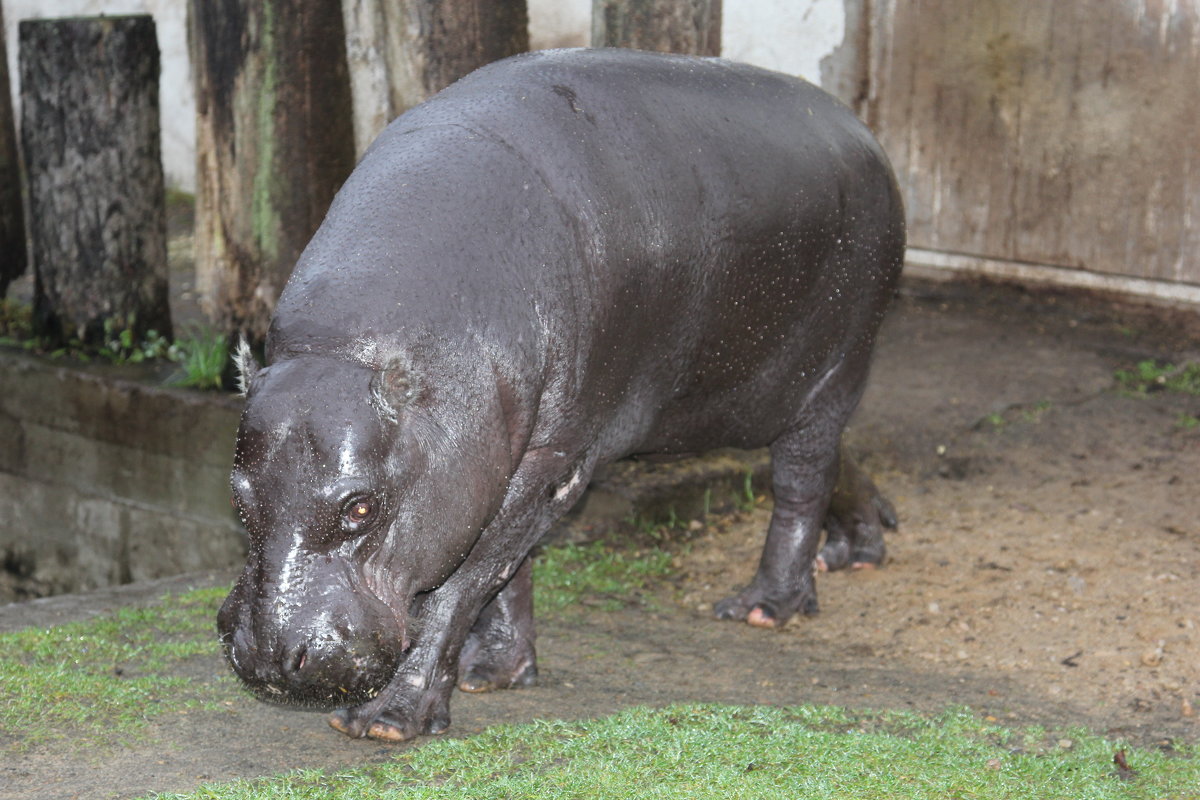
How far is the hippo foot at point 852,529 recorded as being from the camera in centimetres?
489

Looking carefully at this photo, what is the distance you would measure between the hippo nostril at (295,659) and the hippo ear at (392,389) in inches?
16.9

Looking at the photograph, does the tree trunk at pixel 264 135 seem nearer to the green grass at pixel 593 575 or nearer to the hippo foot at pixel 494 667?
the green grass at pixel 593 575

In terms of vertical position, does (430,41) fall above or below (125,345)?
above

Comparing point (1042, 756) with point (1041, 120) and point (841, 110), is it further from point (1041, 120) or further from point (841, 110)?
point (1041, 120)

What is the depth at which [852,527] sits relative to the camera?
194 inches

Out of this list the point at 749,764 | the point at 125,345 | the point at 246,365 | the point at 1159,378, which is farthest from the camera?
the point at 1159,378

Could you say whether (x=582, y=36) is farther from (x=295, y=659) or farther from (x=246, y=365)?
(x=295, y=659)

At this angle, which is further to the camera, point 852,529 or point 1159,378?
point 1159,378

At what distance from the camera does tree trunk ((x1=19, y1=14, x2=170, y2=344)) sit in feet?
21.2

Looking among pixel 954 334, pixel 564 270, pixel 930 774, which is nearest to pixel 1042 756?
pixel 930 774

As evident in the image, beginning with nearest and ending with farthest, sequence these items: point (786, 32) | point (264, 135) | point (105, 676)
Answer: point (105, 676), point (264, 135), point (786, 32)

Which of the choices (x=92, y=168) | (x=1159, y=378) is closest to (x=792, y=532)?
(x=1159, y=378)

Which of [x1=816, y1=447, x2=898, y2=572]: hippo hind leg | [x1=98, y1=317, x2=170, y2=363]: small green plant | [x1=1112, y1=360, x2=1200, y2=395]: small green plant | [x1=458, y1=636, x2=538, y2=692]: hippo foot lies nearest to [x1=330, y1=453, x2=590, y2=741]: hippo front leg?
[x1=458, y1=636, x2=538, y2=692]: hippo foot

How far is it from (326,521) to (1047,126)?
571 cm
